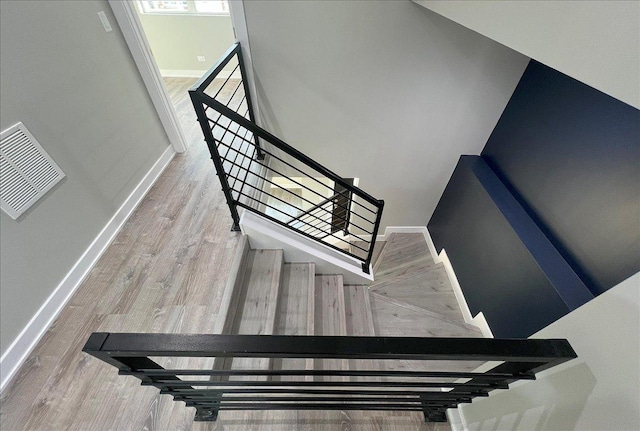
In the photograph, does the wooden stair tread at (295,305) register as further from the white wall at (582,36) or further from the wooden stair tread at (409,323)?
the white wall at (582,36)

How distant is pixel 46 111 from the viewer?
1413 mm

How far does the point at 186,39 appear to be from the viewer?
14.4 ft

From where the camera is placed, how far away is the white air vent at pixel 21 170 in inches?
48.3

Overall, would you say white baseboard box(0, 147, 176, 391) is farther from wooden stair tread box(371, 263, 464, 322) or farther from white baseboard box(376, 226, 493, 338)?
white baseboard box(376, 226, 493, 338)

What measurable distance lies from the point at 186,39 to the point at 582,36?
5.33 metres

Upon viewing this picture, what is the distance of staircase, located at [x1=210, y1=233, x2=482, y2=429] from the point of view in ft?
4.55

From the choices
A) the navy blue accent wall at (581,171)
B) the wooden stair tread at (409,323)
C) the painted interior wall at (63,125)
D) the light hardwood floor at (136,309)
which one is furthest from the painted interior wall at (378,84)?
the wooden stair tread at (409,323)

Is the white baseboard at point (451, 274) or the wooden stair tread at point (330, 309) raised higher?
the wooden stair tread at point (330, 309)

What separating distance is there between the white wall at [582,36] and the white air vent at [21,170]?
2.39 metres

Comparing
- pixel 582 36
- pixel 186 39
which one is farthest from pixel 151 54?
pixel 186 39

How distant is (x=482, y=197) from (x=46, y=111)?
10.7 feet

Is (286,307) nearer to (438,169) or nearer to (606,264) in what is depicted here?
(606,264)

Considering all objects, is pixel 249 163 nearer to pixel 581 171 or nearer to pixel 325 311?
pixel 325 311

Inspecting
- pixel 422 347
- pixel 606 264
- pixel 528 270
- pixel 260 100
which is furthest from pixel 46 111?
pixel 606 264
